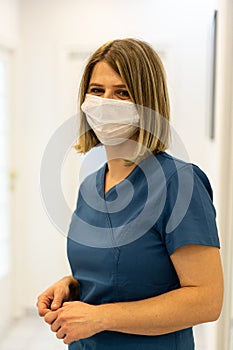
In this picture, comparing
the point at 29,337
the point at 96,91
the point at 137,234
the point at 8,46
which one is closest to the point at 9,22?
the point at 8,46

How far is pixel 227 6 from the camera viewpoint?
1.73 meters

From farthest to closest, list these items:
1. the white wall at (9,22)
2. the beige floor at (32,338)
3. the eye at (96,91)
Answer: the white wall at (9,22) → the beige floor at (32,338) → the eye at (96,91)

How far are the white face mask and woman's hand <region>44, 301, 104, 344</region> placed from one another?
1.14ft

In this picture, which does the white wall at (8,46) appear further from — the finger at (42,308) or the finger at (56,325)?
the finger at (56,325)

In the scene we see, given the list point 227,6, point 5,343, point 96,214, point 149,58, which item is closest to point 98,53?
point 149,58

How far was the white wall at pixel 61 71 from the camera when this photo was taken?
313cm

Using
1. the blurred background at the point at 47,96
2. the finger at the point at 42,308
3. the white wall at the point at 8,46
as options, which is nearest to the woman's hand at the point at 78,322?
the finger at the point at 42,308

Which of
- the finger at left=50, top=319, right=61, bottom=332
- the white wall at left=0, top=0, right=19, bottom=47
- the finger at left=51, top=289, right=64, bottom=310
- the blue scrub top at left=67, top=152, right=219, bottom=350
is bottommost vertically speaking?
the finger at left=51, top=289, right=64, bottom=310

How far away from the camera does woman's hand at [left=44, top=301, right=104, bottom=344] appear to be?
90 cm

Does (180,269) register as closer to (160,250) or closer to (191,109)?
(160,250)

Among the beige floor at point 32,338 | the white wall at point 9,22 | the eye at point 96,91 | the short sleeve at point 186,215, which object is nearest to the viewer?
the short sleeve at point 186,215

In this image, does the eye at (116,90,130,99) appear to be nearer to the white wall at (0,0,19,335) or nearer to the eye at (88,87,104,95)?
the eye at (88,87,104,95)

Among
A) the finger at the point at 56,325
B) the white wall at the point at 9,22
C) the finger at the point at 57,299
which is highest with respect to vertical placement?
the white wall at the point at 9,22

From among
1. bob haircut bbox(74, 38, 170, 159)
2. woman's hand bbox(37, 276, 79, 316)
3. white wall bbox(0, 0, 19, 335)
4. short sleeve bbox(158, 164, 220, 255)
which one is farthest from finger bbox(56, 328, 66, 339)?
white wall bbox(0, 0, 19, 335)
